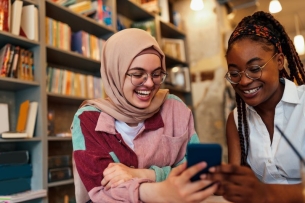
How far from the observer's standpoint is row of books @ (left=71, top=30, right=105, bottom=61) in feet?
8.67

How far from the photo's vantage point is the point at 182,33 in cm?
423

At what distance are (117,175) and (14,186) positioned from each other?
4.52 feet

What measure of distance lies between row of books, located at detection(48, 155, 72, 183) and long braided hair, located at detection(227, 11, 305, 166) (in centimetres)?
148

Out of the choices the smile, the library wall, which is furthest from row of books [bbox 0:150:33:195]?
the library wall

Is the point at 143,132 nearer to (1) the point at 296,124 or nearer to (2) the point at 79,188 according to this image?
(2) the point at 79,188

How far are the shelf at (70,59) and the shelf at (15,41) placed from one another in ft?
0.46

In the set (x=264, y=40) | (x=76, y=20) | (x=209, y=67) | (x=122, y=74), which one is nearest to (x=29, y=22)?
(x=76, y=20)

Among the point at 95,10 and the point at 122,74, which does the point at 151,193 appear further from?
the point at 95,10

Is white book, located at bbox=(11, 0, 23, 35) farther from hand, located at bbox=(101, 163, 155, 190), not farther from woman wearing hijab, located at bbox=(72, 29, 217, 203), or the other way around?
hand, located at bbox=(101, 163, 155, 190)

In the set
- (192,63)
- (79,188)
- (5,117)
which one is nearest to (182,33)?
(192,63)

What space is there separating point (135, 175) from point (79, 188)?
28 cm

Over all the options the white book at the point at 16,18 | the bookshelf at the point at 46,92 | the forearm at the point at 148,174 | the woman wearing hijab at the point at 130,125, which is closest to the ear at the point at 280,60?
the woman wearing hijab at the point at 130,125

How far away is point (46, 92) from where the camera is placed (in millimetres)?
2217

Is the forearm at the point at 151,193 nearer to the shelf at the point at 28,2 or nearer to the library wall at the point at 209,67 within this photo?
the shelf at the point at 28,2
